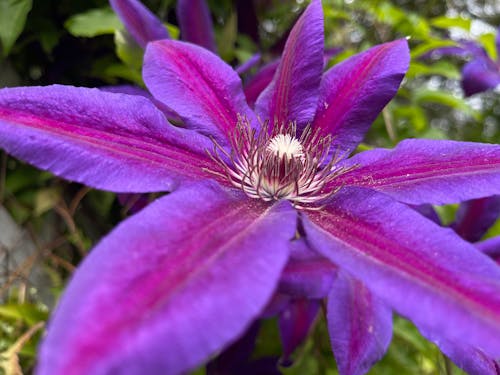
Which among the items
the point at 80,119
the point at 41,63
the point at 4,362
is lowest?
the point at 4,362

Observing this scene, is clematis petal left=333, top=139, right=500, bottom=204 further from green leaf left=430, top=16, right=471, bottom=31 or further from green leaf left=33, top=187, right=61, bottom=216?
green leaf left=430, top=16, right=471, bottom=31

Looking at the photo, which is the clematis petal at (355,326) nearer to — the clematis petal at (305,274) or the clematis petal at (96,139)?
the clematis petal at (305,274)

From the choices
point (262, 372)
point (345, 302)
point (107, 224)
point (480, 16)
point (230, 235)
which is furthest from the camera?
point (480, 16)

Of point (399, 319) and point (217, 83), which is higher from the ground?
point (217, 83)

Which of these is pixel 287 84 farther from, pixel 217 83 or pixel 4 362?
pixel 4 362

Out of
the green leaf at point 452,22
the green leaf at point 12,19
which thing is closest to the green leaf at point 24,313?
the green leaf at point 12,19

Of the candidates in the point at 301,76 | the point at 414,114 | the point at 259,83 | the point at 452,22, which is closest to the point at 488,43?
the point at 452,22

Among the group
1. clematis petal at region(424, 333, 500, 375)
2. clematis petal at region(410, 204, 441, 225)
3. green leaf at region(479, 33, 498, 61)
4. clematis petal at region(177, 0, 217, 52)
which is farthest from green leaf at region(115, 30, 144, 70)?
green leaf at region(479, 33, 498, 61)

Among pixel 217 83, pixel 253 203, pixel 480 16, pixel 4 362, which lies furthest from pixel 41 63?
pixel 480 16
